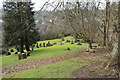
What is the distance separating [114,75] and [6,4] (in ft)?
53.5

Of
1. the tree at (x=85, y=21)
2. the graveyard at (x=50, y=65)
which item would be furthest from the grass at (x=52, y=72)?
the tree at (x=85, y=21)

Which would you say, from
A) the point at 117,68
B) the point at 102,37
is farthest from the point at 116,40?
the point at 117,68

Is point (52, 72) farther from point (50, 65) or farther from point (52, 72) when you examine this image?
point (50, 65)

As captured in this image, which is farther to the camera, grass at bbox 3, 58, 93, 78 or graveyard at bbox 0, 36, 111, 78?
graveyard at bbox 0, 36, 111, 78

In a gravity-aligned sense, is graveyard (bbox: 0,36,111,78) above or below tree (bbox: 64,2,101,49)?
below

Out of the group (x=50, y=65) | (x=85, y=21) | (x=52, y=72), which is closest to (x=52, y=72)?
(x=52, y=72)

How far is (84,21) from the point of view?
838 cm

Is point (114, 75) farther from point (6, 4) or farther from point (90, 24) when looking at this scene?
point (6, 4)

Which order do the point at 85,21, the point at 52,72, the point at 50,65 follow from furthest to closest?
the point at 50,65
the point at 52,72
the point at 85,21

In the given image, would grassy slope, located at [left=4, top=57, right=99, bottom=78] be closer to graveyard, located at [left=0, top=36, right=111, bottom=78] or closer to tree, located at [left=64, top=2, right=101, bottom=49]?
graveyard, located at [left=0, top=36, right=111, bottom=78]

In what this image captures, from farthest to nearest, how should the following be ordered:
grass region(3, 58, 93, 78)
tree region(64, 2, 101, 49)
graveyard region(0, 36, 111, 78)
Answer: graveyard region(0, 36, 111, 78)
grass region(3, 58, 93, 78)
tree region(64, 2, 101, 49)

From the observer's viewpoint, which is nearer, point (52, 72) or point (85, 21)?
point (85, 21)

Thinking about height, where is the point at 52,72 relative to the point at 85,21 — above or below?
below

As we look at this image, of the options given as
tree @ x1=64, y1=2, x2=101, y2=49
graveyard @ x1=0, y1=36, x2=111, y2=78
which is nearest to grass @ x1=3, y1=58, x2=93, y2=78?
graveyard @ x1=0, y1=36, x2=111, y2=78
